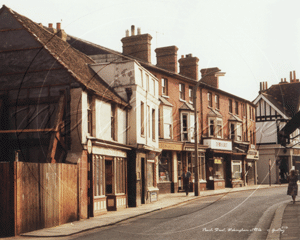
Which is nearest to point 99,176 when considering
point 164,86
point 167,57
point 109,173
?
point 109,173

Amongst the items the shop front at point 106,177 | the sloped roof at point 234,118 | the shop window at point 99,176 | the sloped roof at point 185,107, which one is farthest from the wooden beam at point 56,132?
the sloped roof at point 234,118

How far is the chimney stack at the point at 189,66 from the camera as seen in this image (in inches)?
1720

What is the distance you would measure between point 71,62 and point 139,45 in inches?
545

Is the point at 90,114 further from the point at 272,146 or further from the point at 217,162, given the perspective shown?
the point at 272,146

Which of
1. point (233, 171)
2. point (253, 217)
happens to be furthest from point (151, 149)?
point (233, 171)

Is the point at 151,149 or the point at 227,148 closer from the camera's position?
the point at 151,149

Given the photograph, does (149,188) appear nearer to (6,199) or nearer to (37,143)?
(37,143)

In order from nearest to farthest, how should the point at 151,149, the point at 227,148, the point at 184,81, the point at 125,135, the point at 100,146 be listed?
the point at 100,146
the point at 125,135
the point at 151,149
the point at 184,81
the point at 227,148

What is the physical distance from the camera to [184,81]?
39.4 metres

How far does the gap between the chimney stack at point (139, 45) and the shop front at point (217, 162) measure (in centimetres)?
1155

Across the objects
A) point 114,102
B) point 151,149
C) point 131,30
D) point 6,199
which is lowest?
point 6,199

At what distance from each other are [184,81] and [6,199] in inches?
1078

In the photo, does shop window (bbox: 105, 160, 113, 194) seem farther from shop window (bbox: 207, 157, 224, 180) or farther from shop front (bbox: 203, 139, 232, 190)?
shop window (bbox: 207, 157, 224, 180)

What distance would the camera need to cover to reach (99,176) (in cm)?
2078
